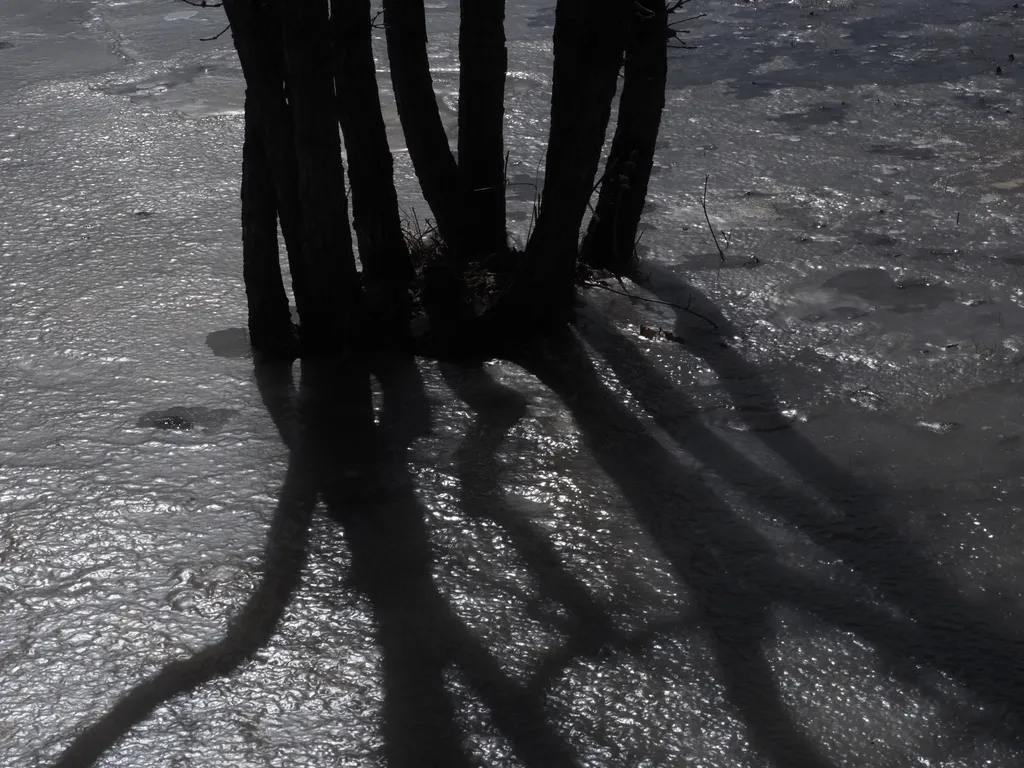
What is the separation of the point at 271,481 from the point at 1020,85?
290 inches

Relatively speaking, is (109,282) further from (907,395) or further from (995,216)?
(995,216)

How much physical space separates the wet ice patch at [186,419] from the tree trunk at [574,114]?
1.44 meters

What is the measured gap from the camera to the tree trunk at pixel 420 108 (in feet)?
16.6

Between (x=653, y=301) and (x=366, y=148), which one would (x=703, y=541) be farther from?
(x=366, y=148)

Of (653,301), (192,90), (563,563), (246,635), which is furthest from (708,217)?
(192,90)

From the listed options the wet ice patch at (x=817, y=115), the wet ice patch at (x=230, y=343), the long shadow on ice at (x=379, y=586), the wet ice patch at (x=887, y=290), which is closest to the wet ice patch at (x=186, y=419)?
the long shadow on ice at (x=379, y=586)

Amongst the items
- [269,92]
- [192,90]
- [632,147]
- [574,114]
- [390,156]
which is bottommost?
[192,90]

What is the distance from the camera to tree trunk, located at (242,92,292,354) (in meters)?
4.58

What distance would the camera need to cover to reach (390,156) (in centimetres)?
500

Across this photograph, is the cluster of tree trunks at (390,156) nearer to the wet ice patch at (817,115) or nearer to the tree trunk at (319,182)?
the tree trunk at (319,182)

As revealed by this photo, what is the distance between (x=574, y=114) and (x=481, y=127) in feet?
2.48

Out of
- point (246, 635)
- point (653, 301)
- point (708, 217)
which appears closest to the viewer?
point (246, 635)

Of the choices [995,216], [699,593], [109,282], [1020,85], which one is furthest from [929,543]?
[1020,85]

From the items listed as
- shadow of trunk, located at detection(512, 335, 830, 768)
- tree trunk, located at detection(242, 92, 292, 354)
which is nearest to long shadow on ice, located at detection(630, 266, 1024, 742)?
shadow of trunk, located at detection(512, 335, 830, 768)
